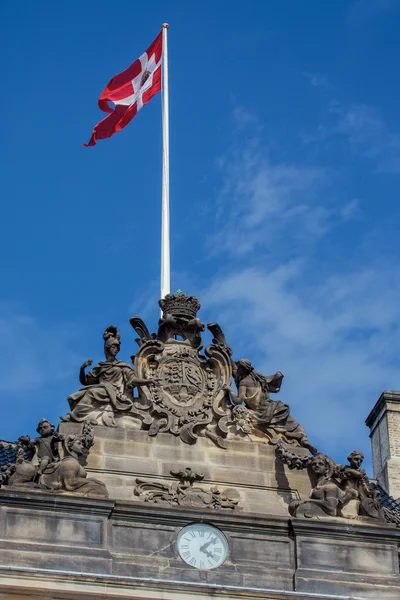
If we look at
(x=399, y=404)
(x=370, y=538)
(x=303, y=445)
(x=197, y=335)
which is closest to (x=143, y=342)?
(x=197, y=335)

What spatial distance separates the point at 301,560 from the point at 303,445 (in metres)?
2.84

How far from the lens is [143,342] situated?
34.3 metres

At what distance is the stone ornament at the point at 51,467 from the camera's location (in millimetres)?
31531

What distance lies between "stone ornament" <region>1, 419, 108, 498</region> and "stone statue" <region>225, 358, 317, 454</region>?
3.53m

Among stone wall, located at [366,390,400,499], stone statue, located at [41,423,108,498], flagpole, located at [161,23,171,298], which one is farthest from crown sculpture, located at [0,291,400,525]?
stone wall, located at [366,390,400,499]

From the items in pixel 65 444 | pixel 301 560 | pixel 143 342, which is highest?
pixel 143 342

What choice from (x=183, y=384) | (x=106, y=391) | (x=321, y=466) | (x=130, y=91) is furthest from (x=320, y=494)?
(x=130, y=91)

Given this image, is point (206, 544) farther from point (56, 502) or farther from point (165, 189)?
point (165, 189)

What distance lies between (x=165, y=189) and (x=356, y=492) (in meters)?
10.1

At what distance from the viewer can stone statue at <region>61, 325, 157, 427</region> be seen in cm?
3312

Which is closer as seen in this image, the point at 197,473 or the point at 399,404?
the point at 197,473

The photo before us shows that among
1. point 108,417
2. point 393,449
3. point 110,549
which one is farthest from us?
point 393,449

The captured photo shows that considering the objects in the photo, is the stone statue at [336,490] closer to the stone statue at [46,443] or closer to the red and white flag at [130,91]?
the stone statue at [46,443]

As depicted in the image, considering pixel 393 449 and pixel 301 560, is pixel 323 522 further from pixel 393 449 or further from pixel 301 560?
pixel 393 449
